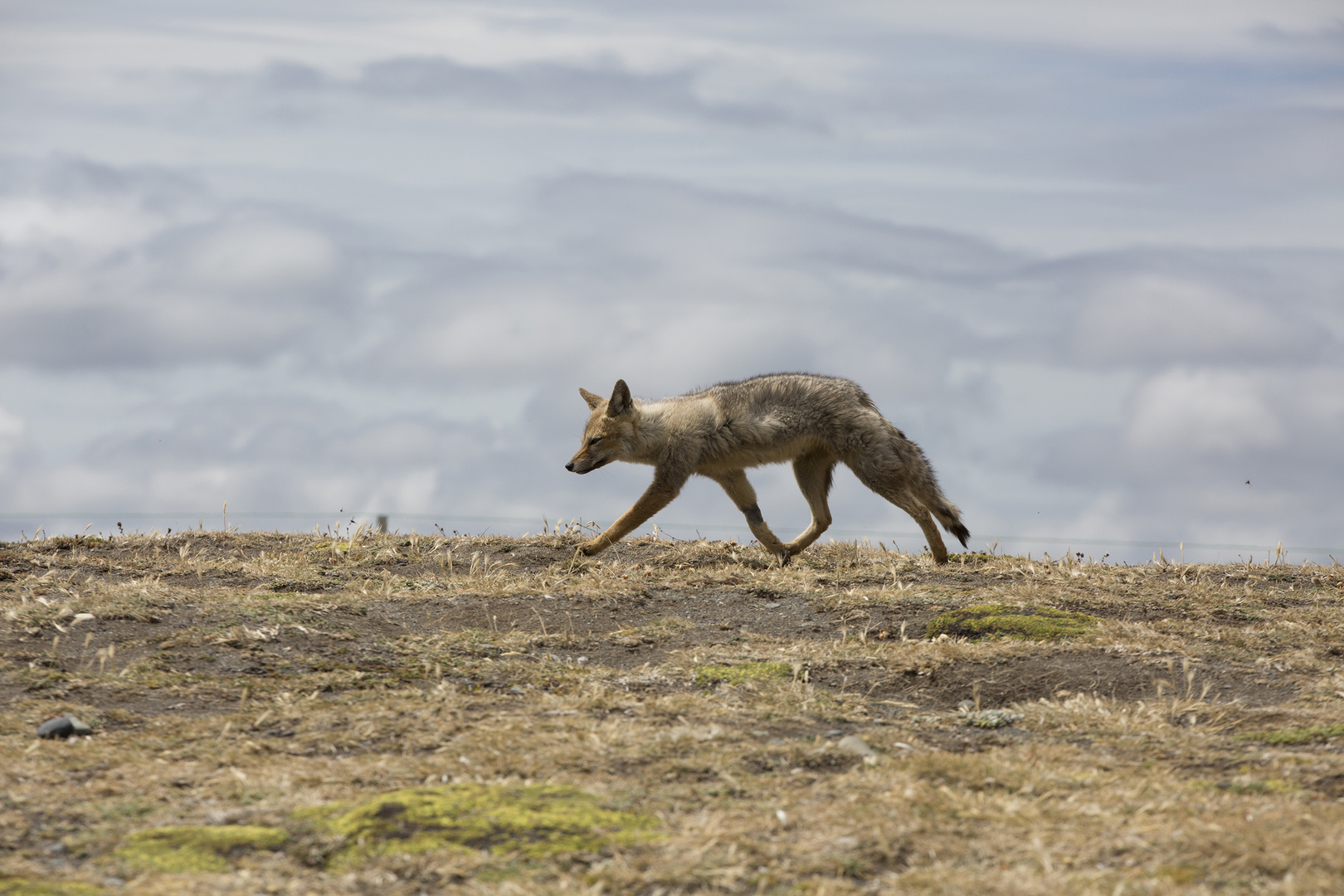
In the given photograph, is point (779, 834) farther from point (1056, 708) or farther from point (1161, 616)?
point (1161, 616)

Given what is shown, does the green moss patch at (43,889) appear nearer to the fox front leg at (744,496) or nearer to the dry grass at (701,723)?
the dry grass at (701,723)

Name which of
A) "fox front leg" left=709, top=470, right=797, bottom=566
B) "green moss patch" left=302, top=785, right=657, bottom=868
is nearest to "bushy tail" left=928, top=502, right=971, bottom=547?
"fox front leg" left=709, top=470, right=797, bottom=566

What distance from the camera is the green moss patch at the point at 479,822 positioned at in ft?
12.9

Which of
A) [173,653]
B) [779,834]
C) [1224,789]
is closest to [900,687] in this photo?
[1224,789]

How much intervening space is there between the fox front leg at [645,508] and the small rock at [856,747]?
530 centimetres

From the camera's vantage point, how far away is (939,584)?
902 cm

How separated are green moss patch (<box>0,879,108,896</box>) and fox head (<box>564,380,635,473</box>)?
7429 mm

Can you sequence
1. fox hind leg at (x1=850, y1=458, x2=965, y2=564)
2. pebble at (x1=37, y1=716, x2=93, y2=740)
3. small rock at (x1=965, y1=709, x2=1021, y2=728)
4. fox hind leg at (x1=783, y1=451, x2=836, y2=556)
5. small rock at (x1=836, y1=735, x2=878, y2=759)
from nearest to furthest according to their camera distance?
small rock at (x1=836, y1=735, x2=878, y2=759), pebble at (x1=37, y1=716, x2=93, y2=740), small rock at (x1=965, y1=709, x2=1021, y2=728), fox hind leg at (x1=850, y1=458, x2=965, y2=564), fox hind leg at (x1=783, y1=451, x2=836, y2=556)

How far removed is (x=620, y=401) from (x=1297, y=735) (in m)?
6.61

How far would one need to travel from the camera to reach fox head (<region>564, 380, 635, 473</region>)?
10.9 metres

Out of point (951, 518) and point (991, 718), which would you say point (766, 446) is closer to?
point (951, 518)

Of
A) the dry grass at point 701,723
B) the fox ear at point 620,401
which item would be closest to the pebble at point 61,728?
the dry grass at point 701,723

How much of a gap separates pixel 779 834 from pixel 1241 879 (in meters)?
1.45

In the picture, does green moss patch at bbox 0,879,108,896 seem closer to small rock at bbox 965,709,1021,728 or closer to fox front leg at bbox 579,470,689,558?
small rock at bbox 965,709,1021,728
